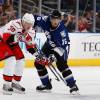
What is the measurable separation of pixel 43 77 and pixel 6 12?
3990 millimetres

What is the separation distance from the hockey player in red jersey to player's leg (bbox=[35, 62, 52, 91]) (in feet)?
1.08

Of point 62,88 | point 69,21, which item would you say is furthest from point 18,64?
point 69,21

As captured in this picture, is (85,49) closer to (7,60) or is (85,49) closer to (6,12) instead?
(6,12)

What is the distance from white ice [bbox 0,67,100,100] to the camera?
271 inches

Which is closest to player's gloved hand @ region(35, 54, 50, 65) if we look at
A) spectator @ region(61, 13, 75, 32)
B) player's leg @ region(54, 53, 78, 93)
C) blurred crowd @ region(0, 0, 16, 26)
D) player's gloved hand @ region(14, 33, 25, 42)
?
player's leg @ region(54, 53, 78, 93)

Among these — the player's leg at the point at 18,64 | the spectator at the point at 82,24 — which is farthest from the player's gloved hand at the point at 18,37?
the spectator at the point at 82,24

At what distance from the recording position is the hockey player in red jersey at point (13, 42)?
6887 millimetres

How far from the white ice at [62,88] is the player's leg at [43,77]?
93 mm

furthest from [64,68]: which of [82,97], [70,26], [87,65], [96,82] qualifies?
[70,26]

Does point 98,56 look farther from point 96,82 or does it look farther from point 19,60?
point 19,60

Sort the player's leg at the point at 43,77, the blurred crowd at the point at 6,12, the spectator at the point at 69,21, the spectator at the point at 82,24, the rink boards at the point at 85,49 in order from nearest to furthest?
the player's leg at the point at 43,77 → the blurred crowd at the point at 6,12 → the rink boards at the point at 85,49 → the spectator at the point at 69,21 → the spectator at the point at 82,24

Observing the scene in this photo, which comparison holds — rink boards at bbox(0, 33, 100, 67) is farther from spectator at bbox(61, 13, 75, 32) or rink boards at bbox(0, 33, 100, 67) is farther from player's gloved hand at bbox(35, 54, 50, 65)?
player's gloved hand at bbox(35, 54, 50, 65)

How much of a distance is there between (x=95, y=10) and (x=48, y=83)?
5394 millimetres

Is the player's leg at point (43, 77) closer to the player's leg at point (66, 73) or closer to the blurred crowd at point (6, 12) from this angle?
the player's leg at point (66, 73)
